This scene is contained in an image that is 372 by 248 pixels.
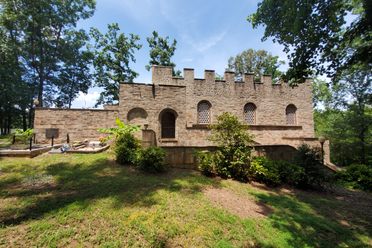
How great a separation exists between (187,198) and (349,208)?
5.86 metres

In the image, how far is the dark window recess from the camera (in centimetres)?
1312

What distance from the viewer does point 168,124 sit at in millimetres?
13273

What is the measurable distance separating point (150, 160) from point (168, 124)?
661 cm

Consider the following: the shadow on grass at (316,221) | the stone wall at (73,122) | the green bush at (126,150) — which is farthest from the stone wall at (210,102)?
the shadow on grass at (316,221)

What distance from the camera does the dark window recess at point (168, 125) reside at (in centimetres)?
1312

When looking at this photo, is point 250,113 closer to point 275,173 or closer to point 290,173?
point 290,173

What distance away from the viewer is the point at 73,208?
4.14m

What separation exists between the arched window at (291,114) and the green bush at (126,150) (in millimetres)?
Answer: 15782

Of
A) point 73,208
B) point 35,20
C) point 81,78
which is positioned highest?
point 35,20

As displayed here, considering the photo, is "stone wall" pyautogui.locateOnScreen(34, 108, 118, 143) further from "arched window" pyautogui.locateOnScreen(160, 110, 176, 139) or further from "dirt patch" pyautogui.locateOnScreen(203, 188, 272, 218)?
"dirt patch" pyautogui.locateOnScreen(203, 188, 272, 218)

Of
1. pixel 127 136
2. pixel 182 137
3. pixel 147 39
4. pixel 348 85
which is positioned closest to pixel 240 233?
pixel 127 136

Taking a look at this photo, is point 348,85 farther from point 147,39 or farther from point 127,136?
point 147,39

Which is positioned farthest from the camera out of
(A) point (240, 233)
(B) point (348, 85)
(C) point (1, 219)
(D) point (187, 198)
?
(B) point (348, 85)

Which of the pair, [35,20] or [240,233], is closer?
[240,233]
